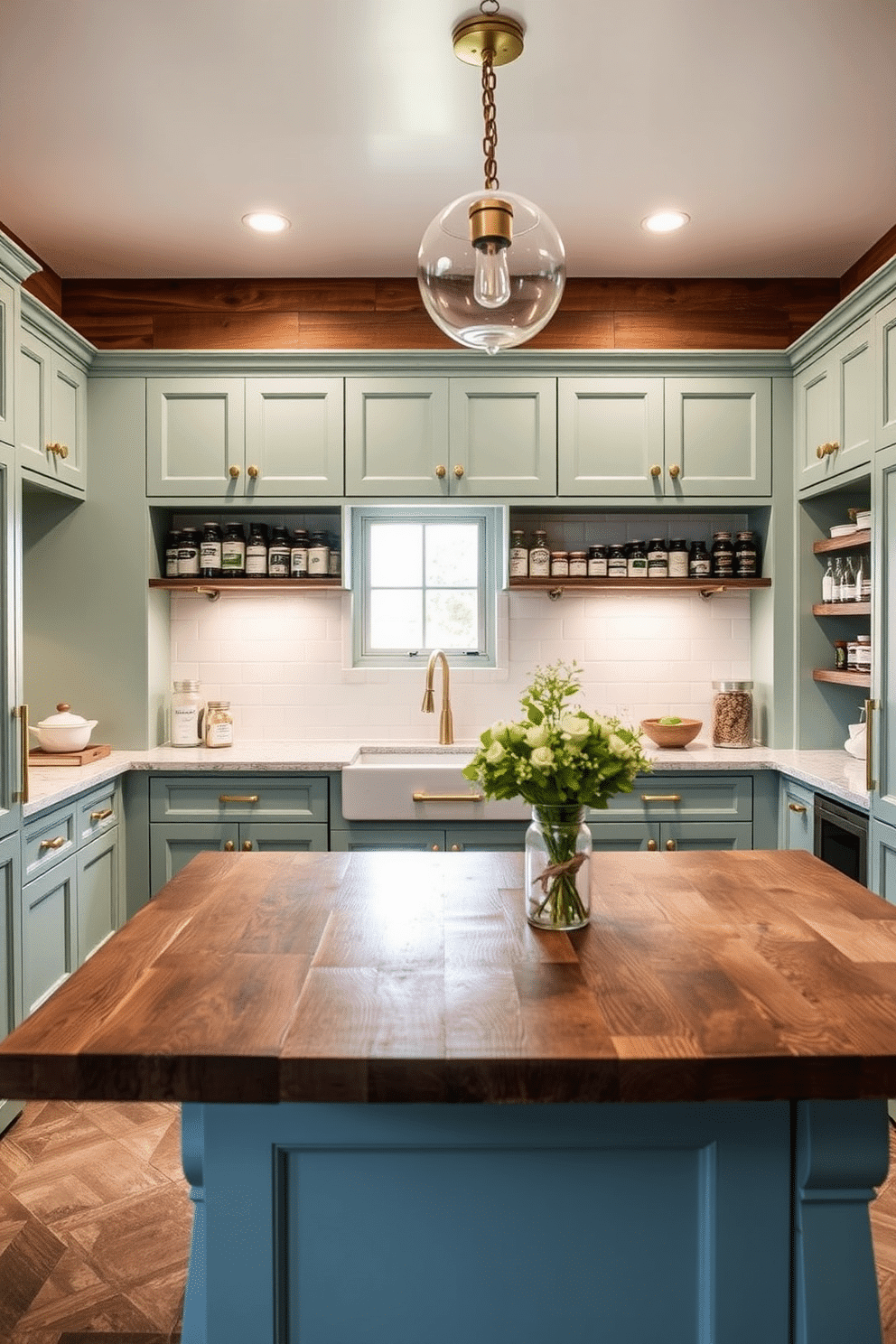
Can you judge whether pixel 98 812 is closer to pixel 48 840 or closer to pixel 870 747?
pixel 48 840

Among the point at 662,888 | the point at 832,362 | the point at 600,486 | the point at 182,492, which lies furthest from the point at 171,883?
the point at 832,362

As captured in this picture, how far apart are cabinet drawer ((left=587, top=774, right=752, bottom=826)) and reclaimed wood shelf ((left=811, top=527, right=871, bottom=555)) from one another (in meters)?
0.90

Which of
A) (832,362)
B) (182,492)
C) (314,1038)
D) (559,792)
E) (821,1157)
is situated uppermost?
(832,362)

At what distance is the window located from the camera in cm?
420

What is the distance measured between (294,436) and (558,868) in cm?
263

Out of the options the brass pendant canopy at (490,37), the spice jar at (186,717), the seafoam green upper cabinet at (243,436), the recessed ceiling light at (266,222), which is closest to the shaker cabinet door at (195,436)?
the seafoam green upper cabinet at (243,436)

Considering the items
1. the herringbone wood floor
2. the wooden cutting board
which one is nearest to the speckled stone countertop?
the wooden cutting board

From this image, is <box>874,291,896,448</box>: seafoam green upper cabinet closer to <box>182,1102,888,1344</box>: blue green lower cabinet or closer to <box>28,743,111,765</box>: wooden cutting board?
<box>182,1102,888,1344</box>: blue green lower cabinet

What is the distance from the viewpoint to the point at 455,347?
3.84m

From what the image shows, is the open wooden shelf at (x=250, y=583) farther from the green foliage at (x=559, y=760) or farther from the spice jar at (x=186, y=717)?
the green foliage at (x=559, y=760)

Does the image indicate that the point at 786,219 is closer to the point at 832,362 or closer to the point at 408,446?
the point at 832,362

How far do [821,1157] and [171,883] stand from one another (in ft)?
4.19

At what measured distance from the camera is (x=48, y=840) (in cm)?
296

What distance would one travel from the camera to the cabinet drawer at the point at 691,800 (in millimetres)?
3570
